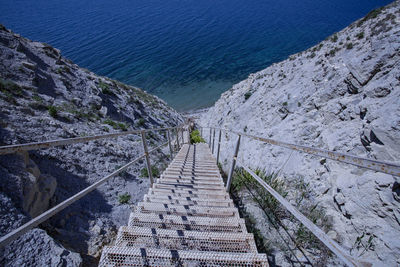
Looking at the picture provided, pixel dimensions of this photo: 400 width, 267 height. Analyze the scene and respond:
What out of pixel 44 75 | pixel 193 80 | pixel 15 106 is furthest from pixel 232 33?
pixel 15 106

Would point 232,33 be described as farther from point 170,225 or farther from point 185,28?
point 170,225

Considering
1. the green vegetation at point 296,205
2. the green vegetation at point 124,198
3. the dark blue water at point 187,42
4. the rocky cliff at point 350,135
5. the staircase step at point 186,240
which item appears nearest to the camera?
the staircase step at point 186,240

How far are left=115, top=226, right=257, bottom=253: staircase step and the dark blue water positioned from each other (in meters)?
28.3

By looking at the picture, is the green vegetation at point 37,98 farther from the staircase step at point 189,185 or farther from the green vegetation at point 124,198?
the staircase step at point 189,185

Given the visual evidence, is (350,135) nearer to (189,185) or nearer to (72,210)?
(189,185)

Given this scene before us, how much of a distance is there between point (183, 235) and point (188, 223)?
31 cm

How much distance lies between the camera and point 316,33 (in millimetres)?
48875

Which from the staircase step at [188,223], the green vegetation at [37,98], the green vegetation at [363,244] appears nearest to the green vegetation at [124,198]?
the staircase step at [188,223]

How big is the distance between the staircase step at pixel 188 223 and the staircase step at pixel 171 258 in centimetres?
64

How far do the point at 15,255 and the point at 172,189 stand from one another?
7.29ft

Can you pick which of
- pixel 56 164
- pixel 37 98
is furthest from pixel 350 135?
pixel 37 98

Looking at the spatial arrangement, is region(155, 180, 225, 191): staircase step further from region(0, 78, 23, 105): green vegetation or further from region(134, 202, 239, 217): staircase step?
region(0, 78, 23, 105): green vegetation

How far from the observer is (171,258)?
5.15 feet

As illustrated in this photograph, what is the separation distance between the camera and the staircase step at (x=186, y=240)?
6.09 ft
